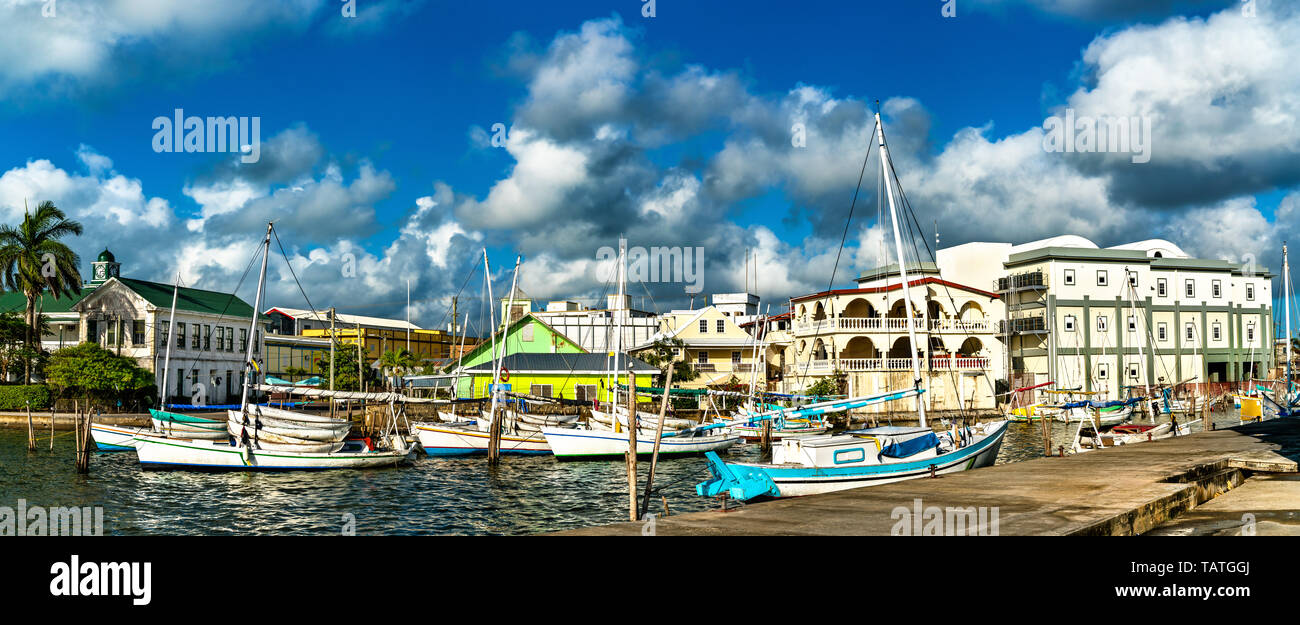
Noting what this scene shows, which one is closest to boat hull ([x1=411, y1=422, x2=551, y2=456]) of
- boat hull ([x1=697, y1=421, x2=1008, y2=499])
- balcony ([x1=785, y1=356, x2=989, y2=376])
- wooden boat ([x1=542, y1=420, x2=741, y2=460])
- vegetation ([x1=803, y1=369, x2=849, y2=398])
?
wooden boat ([x1=542, y1=420, x2=741, y2=460])

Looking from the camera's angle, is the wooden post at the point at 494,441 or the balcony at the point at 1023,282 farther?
the balcony at the point at 1023,282

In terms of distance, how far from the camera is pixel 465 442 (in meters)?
42.7

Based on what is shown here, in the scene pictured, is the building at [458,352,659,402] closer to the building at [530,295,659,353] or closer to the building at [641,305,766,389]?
the building at [641,305,766,389]

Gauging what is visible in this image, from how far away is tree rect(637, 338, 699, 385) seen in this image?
67438 millimetres

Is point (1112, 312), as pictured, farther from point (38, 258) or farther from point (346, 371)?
point (38, 258)

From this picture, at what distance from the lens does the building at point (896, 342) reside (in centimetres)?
6238

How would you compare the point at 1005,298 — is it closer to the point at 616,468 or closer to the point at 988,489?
the point at 616,468

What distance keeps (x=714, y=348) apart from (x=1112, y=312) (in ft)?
109

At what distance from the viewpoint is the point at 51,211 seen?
61.9 metres

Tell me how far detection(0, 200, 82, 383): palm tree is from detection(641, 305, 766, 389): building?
43.5 meters

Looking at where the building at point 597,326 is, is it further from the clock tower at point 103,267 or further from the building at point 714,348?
the clock tower at point 103,267

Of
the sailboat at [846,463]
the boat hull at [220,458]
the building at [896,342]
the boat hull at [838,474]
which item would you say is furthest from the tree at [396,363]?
the boat hull at [838,474]

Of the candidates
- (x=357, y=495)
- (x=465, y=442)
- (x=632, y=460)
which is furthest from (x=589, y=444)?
(x=632, y=460)

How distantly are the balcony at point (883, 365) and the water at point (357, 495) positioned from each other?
22309mm
